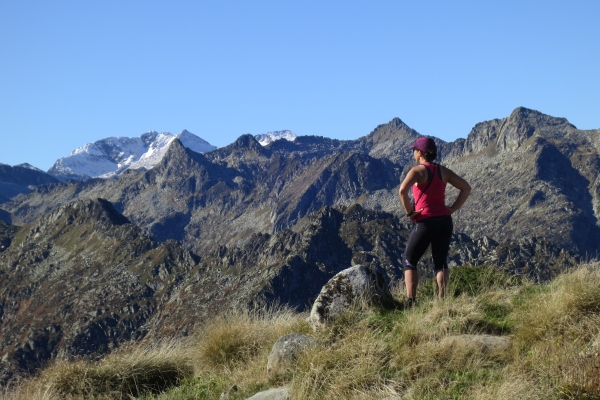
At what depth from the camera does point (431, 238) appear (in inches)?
556

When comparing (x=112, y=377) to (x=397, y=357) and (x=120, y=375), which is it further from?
(x=397, y=357)

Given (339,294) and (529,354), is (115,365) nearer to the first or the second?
(339,294)

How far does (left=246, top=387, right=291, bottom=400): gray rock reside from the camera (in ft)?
36.3

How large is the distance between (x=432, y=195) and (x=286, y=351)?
4523 millimetres

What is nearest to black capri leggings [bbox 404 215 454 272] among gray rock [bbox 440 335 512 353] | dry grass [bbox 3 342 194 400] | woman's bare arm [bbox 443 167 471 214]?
woman's bare arm [bbox 443 167 471 214]

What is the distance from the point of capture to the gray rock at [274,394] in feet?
36.3

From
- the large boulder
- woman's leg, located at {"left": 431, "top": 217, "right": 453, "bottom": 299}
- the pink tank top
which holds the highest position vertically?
the pink tank top

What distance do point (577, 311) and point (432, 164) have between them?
4.14 m

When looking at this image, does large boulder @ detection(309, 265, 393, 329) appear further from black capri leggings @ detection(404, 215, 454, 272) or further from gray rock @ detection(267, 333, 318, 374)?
gray rock @ detection(267, 333, 318, 374)

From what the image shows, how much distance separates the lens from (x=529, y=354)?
10.7 m

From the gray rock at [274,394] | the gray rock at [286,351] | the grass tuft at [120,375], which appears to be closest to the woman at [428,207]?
the gray rock at [286,351]

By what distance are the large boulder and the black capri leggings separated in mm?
905

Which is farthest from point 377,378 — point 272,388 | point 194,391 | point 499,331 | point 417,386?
point 194,391

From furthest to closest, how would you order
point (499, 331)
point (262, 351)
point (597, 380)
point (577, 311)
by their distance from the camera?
1. point (262, 351)
2. point (499, 331)
3. point (577, 311)
4. point (597, 380)
